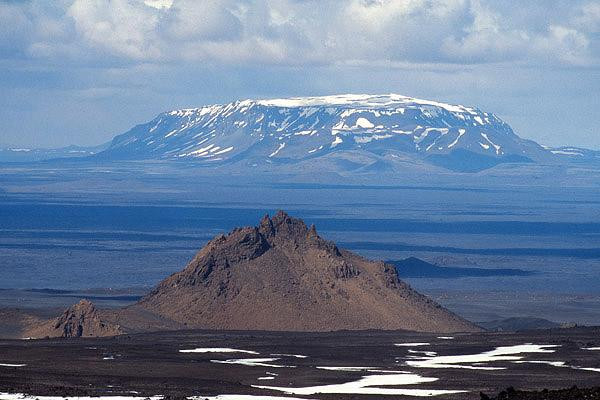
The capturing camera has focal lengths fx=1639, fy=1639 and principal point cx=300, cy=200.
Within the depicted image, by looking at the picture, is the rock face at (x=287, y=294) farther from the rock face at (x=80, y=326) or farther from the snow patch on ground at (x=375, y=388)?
the snow patch on ground at (x=375, y=388)

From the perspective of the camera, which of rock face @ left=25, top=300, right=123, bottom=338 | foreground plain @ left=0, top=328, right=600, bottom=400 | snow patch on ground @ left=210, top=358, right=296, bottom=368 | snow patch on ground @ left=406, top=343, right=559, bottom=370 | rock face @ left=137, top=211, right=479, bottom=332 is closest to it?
foreground plain @ left=0, top=328, right=600, bottom=400

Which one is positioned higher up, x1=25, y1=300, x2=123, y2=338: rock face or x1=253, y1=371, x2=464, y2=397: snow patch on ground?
x1=25, y1=300, x2=123, y2=338: rock face

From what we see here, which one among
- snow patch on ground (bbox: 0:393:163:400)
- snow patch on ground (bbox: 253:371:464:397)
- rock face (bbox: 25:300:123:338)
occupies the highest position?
rock face (bbox: 25:300:123:338)

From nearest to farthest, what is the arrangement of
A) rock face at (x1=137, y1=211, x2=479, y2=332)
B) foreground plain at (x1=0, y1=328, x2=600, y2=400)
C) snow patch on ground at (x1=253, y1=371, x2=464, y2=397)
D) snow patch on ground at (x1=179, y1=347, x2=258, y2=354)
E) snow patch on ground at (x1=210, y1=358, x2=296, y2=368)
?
snow patch on ground at (x1=253, y1=371, x2=464, y2=397) < foreground plain at (x1=0, y1=328, x2=600, y2=400) < snow patch on ground at (x1=210, y1=358, x2=296, y2=368) < snow patch on ground at (x1=179, y1=347, x2=258, y2=354) < rock face at (x1=137, y1=211, x2=479, y2=332)

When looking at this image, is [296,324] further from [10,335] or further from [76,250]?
[76,250]

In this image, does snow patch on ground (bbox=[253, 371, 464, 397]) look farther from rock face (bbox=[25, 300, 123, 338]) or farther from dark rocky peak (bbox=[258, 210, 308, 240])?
dark rocky peak (bbox=[258, 210, 308, 240])

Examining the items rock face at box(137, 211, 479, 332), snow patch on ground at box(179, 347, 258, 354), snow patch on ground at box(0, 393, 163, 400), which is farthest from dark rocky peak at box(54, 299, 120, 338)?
snow patch on ground at box(0, 393, 163, 400)
